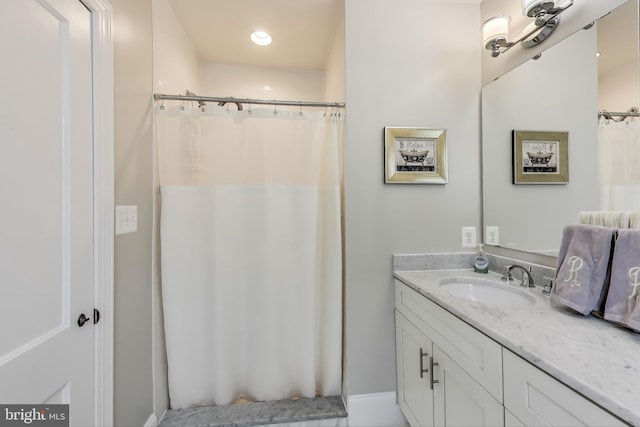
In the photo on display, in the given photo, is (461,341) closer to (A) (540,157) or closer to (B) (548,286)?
(B) (548,286)

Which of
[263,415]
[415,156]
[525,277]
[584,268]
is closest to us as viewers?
[584,268]

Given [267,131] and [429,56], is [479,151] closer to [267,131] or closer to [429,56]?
[429,56]

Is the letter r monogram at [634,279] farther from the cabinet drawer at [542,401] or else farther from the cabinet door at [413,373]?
the cabinet door at [413,373]

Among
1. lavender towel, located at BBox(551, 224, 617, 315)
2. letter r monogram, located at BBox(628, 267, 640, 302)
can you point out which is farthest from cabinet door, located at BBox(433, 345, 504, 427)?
letter r monogram, located at BBox(628, 267, 640, 302)

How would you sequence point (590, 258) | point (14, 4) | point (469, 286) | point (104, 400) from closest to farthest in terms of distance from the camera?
point (14, 4) < point (590, 258) < point (104, 400) < point (469, 286)

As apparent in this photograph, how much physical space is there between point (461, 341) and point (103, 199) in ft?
5.02

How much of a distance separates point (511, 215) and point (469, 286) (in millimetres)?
493

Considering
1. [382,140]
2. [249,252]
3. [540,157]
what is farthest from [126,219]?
[540,157]

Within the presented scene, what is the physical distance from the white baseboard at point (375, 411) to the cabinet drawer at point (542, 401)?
3.15 feet

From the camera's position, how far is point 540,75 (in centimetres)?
131

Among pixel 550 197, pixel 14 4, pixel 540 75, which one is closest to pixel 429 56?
pixel 540 75

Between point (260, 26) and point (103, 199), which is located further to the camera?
point (260, 26)

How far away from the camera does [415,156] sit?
1.59 meters

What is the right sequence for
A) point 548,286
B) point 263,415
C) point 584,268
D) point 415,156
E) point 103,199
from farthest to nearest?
point 415,156 < point 263,415 < point 548,286 < point 103,199 < point 584,268
